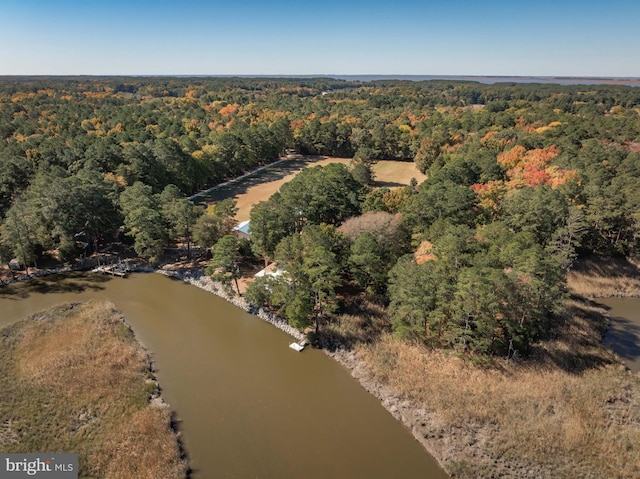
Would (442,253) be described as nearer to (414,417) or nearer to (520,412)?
(520,412)

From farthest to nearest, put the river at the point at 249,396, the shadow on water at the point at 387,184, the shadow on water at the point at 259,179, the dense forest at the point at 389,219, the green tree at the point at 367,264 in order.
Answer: the shadow on water at the point at 387,184 < the shadow on water at the point at 259,179 < the green tree at the point at 367,264 < the dense forest at the point at 389,219 < the river at the point at 249,396

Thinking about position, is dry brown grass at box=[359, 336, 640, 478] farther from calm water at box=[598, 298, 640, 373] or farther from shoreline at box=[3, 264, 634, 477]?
calm water at box=[598, 298, 640, 373]

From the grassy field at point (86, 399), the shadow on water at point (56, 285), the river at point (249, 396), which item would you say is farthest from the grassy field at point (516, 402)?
the shadow on water at point (56, 285)

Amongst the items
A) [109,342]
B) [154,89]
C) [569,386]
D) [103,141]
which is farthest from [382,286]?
[154,89]

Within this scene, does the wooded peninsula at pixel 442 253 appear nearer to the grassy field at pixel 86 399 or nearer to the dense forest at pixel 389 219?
the dense forest at pixel 389 219

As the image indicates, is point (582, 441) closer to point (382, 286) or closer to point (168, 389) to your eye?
point (382, 286)

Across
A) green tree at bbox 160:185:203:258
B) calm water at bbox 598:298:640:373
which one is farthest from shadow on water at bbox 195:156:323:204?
calm water at bbox 598:298:640:373

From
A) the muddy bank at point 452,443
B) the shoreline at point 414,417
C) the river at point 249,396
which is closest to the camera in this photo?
the muddy bank at point 452,443
